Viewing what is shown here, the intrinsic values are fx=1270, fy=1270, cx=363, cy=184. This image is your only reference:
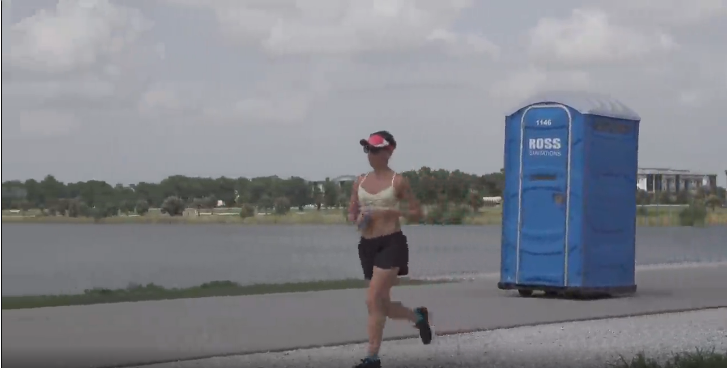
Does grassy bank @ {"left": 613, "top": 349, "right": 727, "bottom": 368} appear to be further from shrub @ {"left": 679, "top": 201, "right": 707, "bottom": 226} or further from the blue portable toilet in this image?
shrub @ {"left": 679, "top": 201, "right": 707, "bottom": 226}

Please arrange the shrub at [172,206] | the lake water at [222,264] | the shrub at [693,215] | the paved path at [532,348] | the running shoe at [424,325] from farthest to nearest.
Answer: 1. the shrub at [693,215]
2. the shrub at [172,206]
3. the lake water at [222,264]
4. the running shoe at [424,325]
5. the paved path at [532,348]

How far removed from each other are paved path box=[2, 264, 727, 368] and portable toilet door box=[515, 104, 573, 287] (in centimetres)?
43

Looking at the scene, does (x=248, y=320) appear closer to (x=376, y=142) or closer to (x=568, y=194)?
(x=376, y=142)

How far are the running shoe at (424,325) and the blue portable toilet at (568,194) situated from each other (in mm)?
5069

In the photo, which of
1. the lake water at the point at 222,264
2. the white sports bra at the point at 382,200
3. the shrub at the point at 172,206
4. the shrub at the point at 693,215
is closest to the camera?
the white sports bra at the point at 382,200

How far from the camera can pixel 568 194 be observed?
49.5ft

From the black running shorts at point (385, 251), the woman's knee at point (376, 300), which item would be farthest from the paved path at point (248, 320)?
the black running shorts at point (385, 251)

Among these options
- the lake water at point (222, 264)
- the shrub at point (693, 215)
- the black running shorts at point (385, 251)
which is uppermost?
the shrub at point (693, 215)

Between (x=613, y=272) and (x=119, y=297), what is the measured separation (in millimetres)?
6147

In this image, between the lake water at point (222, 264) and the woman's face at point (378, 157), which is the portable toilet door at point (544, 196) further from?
the lake water at point (222, 264)

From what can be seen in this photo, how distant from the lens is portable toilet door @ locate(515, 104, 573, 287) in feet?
49.4

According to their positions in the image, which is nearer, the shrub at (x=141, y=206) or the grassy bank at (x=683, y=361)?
the grassy bank at (x=683, y=361)

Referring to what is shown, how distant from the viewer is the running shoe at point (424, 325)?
10.3m

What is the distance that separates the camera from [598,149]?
15.0m
